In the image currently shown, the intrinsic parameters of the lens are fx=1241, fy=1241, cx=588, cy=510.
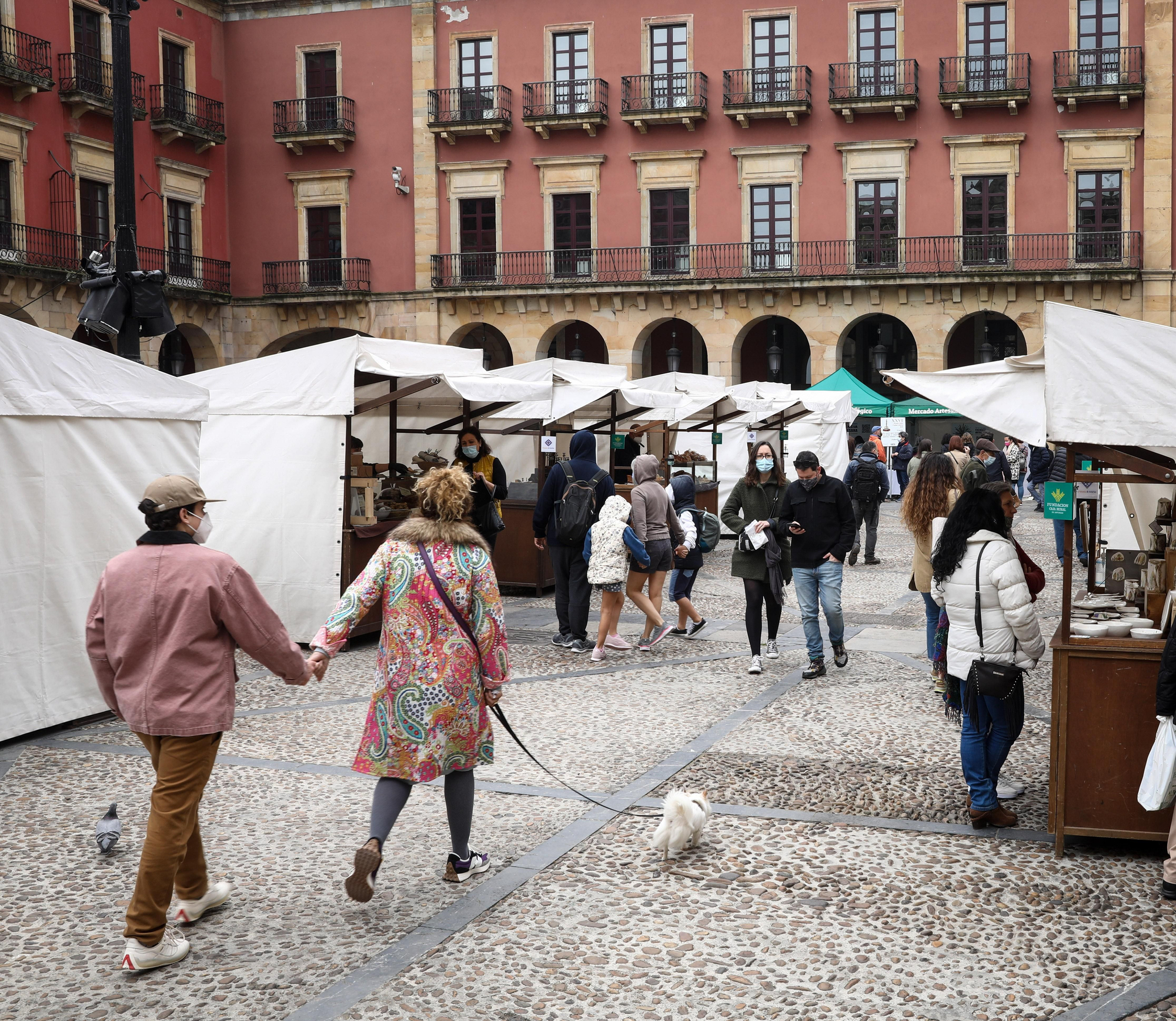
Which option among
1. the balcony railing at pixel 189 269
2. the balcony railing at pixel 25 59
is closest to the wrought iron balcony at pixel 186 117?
the balcony railing at pixel 189 269

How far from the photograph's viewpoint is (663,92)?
3023 cm

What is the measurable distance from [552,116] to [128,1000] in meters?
29.3

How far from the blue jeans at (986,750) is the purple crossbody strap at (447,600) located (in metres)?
2.17

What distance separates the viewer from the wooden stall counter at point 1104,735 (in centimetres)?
475

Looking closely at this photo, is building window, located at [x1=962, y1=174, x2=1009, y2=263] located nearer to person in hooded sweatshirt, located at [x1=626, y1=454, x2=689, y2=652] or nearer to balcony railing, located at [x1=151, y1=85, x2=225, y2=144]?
balcony railing, located at [x1=151, y1=85, x2=225, y2=144]

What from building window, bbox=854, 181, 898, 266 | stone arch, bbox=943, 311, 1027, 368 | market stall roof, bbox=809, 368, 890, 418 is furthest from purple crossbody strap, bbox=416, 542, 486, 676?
stone arch, bbox=943, 311, 1027, 368

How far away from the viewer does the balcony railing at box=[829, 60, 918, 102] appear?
1137 inches

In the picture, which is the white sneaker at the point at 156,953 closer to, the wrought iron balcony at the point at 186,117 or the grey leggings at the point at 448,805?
the grey leggings at the point at 448,805

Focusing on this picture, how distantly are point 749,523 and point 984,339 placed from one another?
26760 mm

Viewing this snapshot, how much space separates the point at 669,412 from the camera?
53.3 feet

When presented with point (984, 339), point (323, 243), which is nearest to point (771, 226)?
point (984, 339)

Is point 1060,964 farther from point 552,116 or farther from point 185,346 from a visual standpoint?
point 185,346

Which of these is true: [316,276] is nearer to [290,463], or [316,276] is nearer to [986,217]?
[986,217]

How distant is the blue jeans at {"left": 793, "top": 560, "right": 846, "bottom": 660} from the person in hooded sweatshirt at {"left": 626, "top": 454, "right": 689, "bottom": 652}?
1273 millimetres
